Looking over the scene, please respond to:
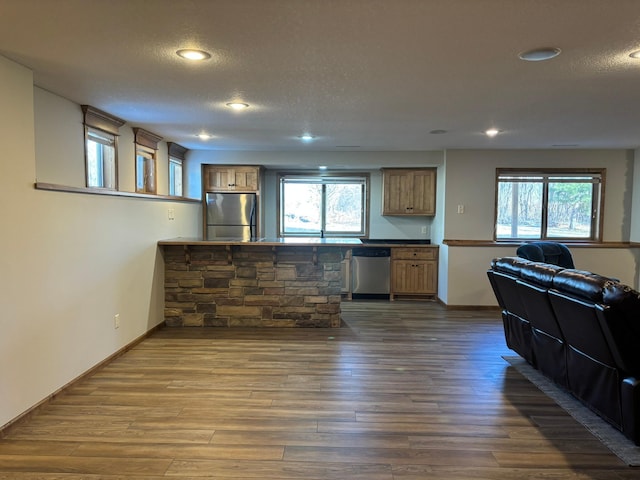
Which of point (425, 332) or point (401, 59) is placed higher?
point (401, 59)

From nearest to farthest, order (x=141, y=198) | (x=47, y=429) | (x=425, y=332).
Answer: (x=47, y=429)
(x=141, y=198)
(x=425, y=332)

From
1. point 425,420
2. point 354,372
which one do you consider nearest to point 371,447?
point 425,420

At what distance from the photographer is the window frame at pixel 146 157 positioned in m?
4.85

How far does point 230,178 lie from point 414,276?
325cm

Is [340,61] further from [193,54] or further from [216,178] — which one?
[216,178]

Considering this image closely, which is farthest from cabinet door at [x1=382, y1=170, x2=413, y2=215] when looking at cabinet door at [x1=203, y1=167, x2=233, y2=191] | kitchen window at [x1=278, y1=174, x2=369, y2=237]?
cabinet door at [x1=203, y1=167, x2=233, y2=191]

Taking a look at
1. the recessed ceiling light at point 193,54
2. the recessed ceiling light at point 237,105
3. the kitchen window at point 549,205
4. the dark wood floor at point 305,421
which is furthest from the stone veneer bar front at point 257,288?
the kitchen window at point 549,205

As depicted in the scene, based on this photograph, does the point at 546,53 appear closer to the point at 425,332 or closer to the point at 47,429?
the point at 425,332

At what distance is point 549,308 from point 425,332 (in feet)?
6.58

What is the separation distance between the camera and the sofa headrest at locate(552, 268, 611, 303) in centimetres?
237

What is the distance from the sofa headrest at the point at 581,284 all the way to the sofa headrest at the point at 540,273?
0.19ft

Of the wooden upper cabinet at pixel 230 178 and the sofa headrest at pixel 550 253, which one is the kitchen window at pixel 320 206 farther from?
the sofa headrest at pixel 550 253

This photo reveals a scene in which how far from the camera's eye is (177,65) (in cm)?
264

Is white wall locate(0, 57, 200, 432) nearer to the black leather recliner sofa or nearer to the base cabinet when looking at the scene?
the black leather recliner sofa
